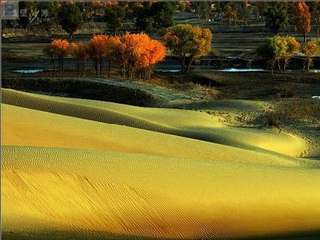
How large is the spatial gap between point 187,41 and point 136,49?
11.2 m

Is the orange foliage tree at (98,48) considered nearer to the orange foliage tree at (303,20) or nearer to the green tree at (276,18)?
the orange foliage tree at (303,20)

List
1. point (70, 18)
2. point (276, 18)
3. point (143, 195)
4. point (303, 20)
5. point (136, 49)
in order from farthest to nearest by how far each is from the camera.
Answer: point (276, 18) → point (303, 20) → point (70, 18) → point (136, 49) → point (143, 195)

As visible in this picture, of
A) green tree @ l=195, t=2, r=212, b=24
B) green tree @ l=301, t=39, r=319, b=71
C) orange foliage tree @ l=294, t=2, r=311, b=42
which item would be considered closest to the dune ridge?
green tree @ l=301, t=39, r=319, b=71

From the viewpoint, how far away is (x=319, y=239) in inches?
604

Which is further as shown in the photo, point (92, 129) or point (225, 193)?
point (92, 129)

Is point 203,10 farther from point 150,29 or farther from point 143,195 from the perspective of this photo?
point 143,195

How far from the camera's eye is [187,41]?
74625 millimetres

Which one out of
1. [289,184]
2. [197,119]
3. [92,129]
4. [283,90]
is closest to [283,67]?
[283,90]

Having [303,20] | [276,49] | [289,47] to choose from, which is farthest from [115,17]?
[276,49]

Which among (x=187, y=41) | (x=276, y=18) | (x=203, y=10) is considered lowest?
(x=187, y=41)

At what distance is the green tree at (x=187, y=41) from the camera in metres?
74.6

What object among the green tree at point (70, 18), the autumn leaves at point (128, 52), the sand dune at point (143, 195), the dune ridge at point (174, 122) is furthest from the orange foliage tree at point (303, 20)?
the sand dune at point (143, 195)

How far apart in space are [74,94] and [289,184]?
37.3 metres

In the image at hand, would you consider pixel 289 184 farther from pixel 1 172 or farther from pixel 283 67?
pixel 283 67
